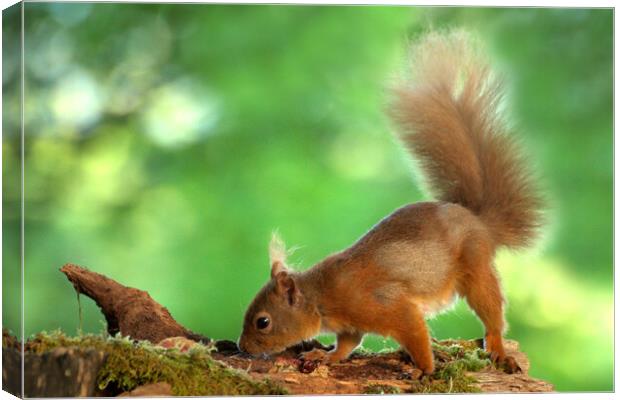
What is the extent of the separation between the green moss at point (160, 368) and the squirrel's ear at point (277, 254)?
1.31 feet

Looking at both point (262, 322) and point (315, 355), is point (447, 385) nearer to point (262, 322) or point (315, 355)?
point (315, 355)

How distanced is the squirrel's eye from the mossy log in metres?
0.14

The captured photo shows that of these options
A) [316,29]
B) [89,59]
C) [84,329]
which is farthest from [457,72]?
[84,329]

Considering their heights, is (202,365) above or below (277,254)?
below

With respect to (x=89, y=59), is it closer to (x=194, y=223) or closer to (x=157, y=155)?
(x=157, y=155)

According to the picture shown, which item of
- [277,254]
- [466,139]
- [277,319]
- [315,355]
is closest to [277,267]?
[277,254]

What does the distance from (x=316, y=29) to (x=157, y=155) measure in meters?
0.78

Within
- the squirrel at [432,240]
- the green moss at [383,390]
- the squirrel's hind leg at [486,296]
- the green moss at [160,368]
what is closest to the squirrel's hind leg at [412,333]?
the squirrel at [432,240]

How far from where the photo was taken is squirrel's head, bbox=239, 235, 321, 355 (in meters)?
3.98

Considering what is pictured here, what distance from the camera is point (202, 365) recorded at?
384 centimetres

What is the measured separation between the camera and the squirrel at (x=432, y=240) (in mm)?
3965

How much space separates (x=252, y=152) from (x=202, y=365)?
819 millimetres

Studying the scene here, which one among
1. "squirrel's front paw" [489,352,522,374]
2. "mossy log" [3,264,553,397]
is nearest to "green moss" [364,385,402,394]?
"mossy log" [3,264,553,397]

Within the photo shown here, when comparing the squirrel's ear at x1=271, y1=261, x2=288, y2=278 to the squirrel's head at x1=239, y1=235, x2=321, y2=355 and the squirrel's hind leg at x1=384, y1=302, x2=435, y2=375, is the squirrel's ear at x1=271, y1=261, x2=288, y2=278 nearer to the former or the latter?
the squirrel's head at x1=239, y1=235, x2=321, y2=355
